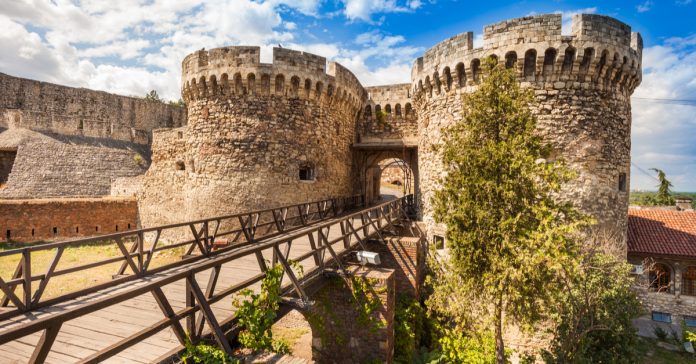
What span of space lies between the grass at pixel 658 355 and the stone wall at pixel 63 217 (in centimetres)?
2299

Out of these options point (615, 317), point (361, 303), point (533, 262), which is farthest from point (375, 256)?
point (615, 317)

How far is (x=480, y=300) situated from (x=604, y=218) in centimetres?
512

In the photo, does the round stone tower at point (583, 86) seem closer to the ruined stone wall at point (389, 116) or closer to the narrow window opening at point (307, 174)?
the narrow window opening at point (307, 174)

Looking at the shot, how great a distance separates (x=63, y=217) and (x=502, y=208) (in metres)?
18.8

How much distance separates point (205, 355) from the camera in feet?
12.0

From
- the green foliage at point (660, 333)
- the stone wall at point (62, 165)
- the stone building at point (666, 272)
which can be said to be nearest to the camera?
the green foliage at point (660, 333)

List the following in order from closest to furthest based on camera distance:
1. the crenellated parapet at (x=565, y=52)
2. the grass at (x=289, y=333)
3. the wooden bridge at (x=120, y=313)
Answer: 1. the wooden bridge at (x=120, y=313)
2. the crenellated parapet at (x=565, y=52)
3. the grass at (x=289, y=333)

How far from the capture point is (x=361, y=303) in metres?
7.62

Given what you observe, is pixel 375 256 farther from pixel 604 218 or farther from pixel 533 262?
pixel 604 218

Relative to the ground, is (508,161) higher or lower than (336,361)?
higher

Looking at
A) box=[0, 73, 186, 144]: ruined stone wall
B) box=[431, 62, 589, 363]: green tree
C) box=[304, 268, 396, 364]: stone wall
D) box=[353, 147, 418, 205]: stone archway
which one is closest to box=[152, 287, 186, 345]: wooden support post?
box=[304, 268, 396, 364]: stone wall

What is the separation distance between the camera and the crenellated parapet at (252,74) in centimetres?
1207

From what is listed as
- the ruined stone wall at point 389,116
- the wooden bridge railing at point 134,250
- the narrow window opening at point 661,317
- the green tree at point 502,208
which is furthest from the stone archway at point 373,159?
the narrow window opening at point 661,317

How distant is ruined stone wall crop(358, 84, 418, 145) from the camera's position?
15.7 m
